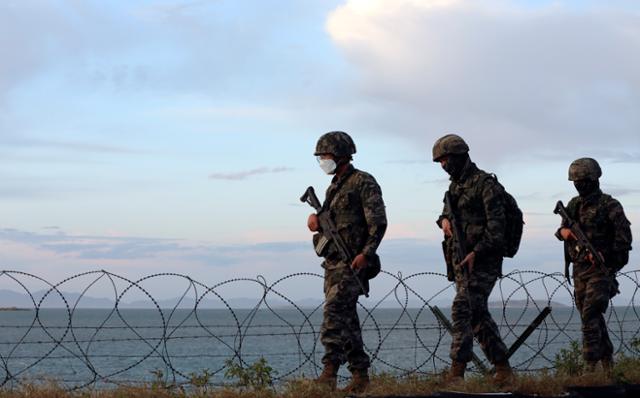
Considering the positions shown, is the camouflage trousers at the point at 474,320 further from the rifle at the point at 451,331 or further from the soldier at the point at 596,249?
the soldier at the point at 596,249

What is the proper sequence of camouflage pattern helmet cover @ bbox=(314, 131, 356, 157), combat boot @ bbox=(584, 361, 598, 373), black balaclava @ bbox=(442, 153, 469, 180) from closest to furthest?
camouflage pattern helmet cover @ bbox=(314, 131, 356, 157), black balaclava @ bbox=(442, 153, 469, 180), combat boot @ bbox=(584, 361, 598, 373)

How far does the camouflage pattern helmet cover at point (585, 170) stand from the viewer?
1129 centimetres

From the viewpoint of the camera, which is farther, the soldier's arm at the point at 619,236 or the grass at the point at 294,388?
the soldier's arm at the point at 619,236

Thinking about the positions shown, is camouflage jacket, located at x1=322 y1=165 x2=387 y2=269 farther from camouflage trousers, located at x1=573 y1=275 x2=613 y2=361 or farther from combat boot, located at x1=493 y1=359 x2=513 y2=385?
camouflage trousers, located at x1=573 y1=275 x2=613 y2=361

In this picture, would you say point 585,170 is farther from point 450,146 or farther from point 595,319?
point 450,146

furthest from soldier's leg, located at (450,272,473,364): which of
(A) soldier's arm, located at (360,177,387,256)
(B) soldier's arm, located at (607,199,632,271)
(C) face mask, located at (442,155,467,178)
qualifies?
(B) soldier's arm, located at (607,199,632,271)

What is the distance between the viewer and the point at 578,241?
37.2 ft

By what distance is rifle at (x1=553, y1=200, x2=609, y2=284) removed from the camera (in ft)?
36.7

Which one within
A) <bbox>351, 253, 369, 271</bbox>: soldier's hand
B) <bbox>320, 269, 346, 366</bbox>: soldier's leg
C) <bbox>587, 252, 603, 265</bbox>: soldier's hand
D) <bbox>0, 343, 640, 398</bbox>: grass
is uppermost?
<bbox>587, 252, 603, 265</bbox>: soldier's hand

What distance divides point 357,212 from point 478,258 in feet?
4.11

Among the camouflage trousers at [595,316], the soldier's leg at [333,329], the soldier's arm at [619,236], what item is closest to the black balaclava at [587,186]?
the soldier's arm at [619,236]

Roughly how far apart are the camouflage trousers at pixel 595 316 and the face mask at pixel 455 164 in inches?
98.2

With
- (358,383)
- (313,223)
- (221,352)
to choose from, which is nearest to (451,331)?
Result: (358,383)

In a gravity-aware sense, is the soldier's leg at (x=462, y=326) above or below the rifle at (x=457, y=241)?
below
